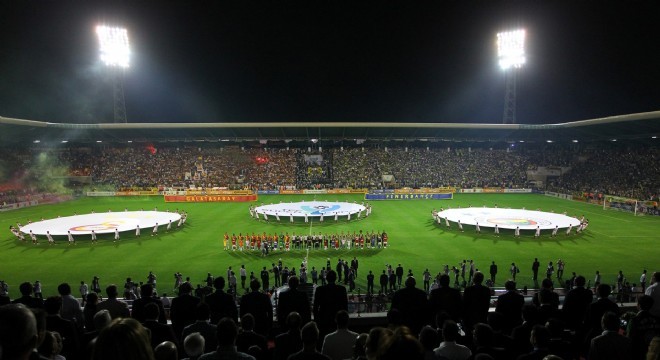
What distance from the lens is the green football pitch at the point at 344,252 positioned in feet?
68.4

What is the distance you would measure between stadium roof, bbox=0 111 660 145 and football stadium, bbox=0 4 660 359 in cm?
50

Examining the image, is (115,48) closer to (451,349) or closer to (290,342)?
(290,342)

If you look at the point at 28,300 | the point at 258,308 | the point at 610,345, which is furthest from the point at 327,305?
the point at 28,300

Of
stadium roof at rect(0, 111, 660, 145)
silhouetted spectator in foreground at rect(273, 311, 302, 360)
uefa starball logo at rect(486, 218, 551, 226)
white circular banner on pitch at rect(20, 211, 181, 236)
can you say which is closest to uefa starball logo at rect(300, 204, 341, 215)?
white circular banner on pitch at rect(20, 211, 181, 236)

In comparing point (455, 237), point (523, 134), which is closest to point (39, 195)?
point (455, 237)

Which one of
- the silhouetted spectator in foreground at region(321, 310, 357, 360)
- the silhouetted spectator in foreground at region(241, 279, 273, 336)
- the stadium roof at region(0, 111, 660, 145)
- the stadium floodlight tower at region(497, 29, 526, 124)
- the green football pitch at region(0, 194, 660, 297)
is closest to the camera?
the silhouetted spectator in foreground at region(321, 310, 357, 360)

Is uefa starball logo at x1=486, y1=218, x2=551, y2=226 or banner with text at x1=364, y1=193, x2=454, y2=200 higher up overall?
banner with text at x1=364, y1=193, x2=454, y2=200

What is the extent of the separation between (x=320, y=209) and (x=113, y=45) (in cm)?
3536

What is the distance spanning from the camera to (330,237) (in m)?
26.7

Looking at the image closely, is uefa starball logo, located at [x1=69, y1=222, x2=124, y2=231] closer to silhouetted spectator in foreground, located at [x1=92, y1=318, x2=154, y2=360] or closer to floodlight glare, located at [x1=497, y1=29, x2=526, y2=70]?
silhouetted spectator in foreground, located at [x1=92, y1=318, x2=154, y2=360]

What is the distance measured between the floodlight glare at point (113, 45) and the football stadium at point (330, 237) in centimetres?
23

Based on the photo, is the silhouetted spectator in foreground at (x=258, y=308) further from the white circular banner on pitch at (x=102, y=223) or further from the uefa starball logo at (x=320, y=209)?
the uefa starball logo at (x=320, y=209)

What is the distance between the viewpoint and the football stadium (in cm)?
570

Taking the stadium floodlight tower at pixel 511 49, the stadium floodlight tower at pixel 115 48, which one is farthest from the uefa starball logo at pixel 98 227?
the stadium floodlight tower at pixel 511 49
